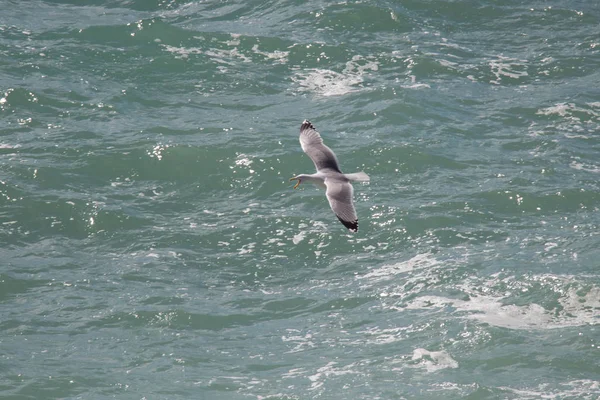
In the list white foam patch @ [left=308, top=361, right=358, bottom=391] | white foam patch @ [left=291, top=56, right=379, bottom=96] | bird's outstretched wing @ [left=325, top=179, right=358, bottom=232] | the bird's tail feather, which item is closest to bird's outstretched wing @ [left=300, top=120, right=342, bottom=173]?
the bird's tail feather

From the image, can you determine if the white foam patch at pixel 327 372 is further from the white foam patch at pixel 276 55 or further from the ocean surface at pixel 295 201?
the white foam patch at pixel 276 55

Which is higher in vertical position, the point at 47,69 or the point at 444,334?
the point at 47,69

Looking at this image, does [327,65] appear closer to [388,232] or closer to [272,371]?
[388,232]

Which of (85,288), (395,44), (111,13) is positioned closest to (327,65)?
(395,44)

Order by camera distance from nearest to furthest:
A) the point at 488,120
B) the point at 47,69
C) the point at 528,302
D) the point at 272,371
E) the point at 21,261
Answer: the point at 272,371 → the point at 528,302 → the point at 21,261 → the point at 488,120 → the point at 47,69

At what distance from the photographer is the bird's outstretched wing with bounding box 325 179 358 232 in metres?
12.3

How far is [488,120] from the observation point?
2067cm

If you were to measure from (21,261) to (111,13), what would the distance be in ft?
34.2

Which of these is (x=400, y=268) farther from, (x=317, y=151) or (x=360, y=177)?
(x=360, y=177)

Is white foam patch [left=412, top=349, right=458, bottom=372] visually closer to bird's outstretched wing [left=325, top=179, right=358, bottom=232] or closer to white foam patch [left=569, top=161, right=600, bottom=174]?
bird's outstretched wing [left=325, top=179, right=358, bottom=232]

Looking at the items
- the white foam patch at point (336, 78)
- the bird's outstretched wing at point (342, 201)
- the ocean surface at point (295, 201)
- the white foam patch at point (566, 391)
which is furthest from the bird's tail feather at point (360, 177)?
the white foam patch at point (336, 78)

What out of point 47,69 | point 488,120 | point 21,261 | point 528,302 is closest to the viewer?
point 528,302

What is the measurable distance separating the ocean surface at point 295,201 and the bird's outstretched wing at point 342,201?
8.27 ft

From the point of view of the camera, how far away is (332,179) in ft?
45.3
